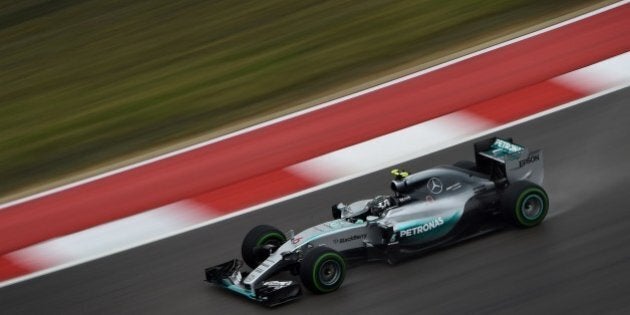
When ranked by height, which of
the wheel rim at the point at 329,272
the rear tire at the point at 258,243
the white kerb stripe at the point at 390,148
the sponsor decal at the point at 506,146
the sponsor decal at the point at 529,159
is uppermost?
the white kerb stripe at the point at 390,148

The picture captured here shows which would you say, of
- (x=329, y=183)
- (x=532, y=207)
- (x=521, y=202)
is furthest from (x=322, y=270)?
(x=329, y=183)

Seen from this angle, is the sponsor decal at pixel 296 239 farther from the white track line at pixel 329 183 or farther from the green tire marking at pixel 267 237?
the white track line at pixel 329 183

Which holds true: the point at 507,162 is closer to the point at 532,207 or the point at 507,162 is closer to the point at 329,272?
the point at 532,207

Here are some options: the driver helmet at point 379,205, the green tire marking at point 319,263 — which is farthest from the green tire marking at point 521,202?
the green tire marking at point 319,263

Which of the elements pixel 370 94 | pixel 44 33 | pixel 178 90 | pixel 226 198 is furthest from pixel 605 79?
pixel 44 33

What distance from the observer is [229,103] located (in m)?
14.9

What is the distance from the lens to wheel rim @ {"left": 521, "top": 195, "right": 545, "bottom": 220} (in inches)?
381

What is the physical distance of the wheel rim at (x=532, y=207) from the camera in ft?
31.8

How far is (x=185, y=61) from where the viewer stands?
16406 mm

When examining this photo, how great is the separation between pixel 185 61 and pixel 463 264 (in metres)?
8.02

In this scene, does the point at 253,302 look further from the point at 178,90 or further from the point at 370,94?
the point at 178,90

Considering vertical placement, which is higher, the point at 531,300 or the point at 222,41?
the point at 222,41

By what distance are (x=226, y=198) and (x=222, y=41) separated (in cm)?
519

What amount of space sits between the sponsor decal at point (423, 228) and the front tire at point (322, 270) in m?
0.66
